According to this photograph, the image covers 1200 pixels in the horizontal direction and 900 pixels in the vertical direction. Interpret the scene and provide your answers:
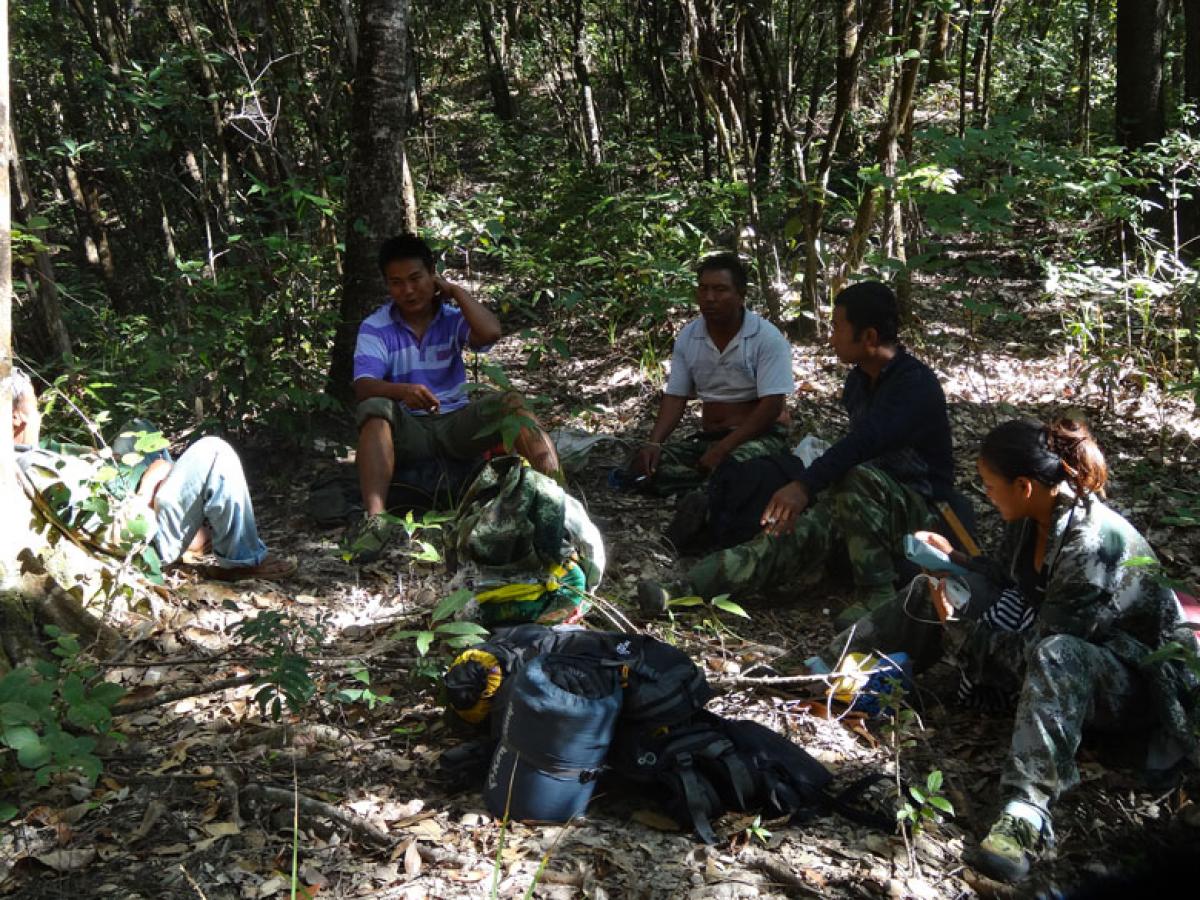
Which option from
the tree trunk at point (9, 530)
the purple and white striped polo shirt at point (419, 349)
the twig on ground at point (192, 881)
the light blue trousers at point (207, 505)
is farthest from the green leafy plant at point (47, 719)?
the purple and white striped polo shirt at point (419, 349)

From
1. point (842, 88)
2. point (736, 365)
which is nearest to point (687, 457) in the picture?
point (736, 365)

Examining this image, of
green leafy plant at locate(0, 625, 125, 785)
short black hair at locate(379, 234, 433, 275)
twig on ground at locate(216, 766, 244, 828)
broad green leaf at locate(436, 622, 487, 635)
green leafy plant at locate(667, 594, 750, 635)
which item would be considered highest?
short black hair at locate(379, 234, 433, 275)

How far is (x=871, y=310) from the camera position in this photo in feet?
14.1

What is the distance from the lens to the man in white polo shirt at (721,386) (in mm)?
5043

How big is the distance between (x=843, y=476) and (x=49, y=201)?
10.4 metres

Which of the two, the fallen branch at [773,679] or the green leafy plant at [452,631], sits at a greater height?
the green leafy plant at [452,631]

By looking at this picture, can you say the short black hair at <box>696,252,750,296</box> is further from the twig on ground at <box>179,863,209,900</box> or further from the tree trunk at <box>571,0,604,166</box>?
the tree trunk at <box>571,0,604,166</box>

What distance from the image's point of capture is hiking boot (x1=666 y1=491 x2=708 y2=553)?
15.2ft

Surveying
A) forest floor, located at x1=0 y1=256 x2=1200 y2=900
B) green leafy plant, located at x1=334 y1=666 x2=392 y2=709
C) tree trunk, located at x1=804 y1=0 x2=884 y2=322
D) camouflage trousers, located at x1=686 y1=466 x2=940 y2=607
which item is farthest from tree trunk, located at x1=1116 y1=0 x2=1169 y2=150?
green leafy plant, located at x1=334 y1=666 x2=392 y2=709

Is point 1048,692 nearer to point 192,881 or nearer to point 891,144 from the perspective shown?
point 192,881

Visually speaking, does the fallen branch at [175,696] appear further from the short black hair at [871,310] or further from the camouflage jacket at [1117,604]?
the short black hair at [871,310]

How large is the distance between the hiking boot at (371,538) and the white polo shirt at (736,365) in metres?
1.74

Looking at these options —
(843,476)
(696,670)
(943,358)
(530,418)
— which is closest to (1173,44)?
(943,358)

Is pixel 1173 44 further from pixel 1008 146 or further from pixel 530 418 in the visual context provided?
pixel 530 418
